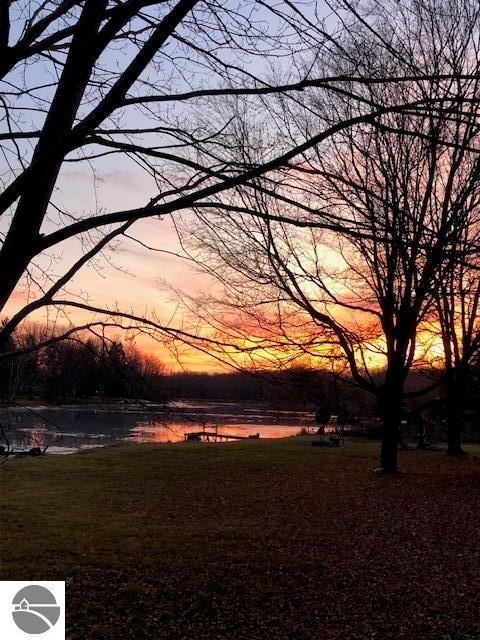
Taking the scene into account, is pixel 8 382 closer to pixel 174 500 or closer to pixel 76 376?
pixel 76 376

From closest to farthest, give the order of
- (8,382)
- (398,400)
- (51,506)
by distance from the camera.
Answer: (8,382) < (51,506) < (398,400)

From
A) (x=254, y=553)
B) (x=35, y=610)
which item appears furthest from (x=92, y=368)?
(x=254, y=553)

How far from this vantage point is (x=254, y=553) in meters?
8.00

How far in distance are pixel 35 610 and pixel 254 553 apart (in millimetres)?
3316

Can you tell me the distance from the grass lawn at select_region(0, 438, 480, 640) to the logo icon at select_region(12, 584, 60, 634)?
32cm

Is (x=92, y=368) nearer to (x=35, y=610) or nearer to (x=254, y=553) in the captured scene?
(x=35, y=610)

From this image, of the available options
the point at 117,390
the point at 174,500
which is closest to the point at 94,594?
the point at 117,390

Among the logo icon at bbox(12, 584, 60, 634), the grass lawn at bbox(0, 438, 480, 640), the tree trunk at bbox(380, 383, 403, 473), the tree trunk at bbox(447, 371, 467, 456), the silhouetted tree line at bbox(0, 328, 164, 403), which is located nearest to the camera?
the silhouetted tree line at bbox(0, 328, 164, 403)

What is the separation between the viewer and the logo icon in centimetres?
501

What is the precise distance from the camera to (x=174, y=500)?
39.9 ft

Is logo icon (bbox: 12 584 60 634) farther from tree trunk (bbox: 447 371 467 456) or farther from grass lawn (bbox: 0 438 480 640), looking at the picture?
tree trunk (bbox: 447 371 467 456)

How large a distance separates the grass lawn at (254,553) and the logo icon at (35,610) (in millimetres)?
320

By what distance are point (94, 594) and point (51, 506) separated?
5.38 m

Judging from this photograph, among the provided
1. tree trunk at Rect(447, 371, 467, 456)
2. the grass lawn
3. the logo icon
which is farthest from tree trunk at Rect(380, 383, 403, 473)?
the logo icon
